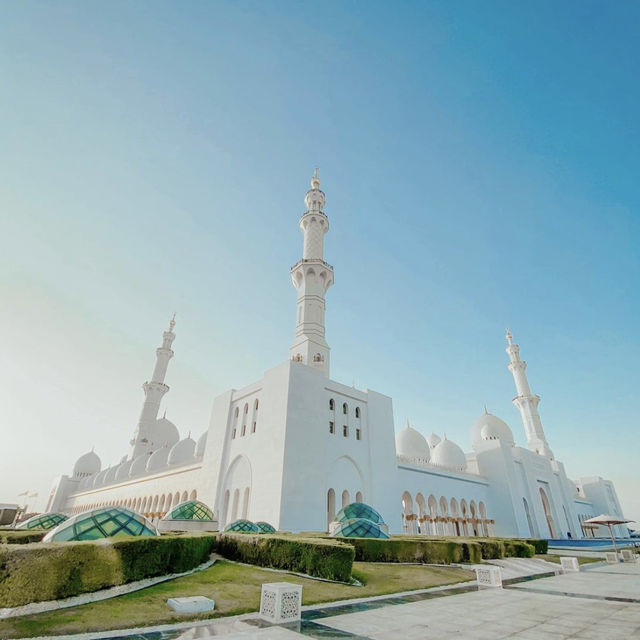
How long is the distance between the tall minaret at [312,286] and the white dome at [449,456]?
17193 millimetres

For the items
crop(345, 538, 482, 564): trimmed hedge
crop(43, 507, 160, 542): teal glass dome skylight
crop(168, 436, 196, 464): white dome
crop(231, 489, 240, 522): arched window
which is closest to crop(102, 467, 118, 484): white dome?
crop(168, 436, 196, 464): white dome

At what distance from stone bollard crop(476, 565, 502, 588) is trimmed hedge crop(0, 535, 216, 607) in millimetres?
7074

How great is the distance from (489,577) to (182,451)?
3228 centimetres

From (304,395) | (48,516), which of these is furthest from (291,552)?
(48,516)

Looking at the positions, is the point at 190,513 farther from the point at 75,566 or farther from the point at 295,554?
the point at 75,566

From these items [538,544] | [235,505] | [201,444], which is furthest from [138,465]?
[538,544]

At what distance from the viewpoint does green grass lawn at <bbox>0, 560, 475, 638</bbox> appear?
520 centimetres

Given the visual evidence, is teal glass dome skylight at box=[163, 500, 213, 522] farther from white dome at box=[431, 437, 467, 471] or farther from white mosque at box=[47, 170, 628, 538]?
white dome at box=[431, 437, 467, 471]

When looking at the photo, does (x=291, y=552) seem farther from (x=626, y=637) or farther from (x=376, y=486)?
(x=376, y=486)

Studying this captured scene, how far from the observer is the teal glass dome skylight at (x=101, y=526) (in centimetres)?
848

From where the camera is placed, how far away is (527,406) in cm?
4359

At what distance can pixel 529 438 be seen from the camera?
43219 millimetres

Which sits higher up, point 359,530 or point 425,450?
point 425,450

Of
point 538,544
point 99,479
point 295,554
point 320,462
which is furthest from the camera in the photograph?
point 99,479
